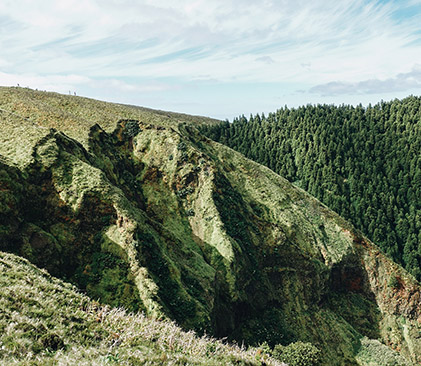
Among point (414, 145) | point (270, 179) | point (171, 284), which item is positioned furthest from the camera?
point (414, 145)

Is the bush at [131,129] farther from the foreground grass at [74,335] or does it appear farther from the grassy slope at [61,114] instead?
the foreground grass at [74,335]

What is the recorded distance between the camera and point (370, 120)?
19200cm

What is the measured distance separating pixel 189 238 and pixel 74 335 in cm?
3662

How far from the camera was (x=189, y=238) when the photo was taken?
170 feet

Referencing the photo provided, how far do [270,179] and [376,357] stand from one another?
44.5 meters

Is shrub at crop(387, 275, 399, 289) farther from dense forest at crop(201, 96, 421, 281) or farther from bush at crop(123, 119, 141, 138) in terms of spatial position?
bush at crop(123, 119, 141, 138)

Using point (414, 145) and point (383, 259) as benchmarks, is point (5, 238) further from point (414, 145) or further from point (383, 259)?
point (414, 145)

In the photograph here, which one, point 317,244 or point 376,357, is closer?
point 376,357

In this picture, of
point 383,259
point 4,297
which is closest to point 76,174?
point 4,297

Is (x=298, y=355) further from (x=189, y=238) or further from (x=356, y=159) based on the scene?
(x=356, y=159)

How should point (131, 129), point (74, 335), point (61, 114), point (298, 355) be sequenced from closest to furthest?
point (74, 335) → point (298, 355) → point (61, 114) → point (131, 129)

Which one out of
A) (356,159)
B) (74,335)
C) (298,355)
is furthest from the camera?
(356,159)

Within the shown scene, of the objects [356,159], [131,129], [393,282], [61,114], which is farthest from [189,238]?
[356,159]

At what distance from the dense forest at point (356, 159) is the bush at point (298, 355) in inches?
3973
